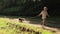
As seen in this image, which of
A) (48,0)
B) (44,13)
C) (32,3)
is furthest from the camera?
(32,3)

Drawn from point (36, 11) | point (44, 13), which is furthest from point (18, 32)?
A: point (36, 11)

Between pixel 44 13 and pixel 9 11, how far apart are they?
1503cm

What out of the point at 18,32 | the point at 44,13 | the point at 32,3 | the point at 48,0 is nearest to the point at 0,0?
the point at 32,3

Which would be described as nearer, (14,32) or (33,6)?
(14,32)

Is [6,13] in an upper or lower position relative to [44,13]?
lower

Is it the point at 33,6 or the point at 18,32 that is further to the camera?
the point at 33,6

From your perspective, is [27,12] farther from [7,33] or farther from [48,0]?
[7,33]

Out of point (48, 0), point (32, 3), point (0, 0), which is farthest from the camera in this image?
point (0, 0)

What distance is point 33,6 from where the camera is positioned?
26906 mm

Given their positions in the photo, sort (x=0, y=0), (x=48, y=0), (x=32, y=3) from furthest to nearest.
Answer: (x=0, y=0) < (x=32, y=3) < (x=48, y=0)

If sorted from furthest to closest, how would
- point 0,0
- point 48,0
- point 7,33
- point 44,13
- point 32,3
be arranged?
point 0,0
point 32,3
point 48,0
point 44,13
point 7,33

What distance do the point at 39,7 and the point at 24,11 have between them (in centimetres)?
199

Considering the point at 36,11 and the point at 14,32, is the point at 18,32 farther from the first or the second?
the point at 36,11

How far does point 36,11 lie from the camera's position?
83.8ft
